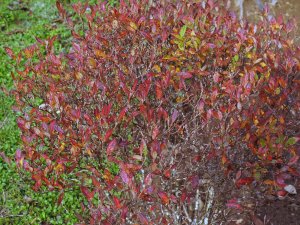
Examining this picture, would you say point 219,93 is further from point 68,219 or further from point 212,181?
point 68,219

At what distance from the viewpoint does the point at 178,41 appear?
297cm

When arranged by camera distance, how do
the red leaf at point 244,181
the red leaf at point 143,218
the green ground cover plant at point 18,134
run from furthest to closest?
the green ground cover plant at point 18,134
the red leaf at point 244,181
the red leaf at point 143,218

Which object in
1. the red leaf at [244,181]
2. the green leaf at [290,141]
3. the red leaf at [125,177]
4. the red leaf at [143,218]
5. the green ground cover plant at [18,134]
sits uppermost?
the green leaf at [290,141]

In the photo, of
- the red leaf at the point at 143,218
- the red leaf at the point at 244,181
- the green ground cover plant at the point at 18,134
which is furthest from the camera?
the green ground cover plant at the point at 18,134

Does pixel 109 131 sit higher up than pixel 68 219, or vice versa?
pixel 109 131

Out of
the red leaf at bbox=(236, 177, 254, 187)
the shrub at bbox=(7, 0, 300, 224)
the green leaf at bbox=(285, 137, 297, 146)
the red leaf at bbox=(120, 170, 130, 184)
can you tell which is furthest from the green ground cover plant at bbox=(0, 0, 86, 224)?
the green leaf at bbox=(285, 137, 297, 146)

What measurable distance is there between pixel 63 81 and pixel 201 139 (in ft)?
3.07

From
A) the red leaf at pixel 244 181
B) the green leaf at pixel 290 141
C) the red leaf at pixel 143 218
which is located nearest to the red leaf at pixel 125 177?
the red leaf at pixel 143 218

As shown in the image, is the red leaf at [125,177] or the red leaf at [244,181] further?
the red leaf at [244,181]

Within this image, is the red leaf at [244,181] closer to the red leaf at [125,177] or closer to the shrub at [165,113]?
the shrub at [165,113]

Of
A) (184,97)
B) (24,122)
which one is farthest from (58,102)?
(184,97)

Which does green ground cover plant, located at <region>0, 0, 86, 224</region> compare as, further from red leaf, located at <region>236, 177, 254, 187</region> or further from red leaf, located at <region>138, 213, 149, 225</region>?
red leaf, located at <region>236, 177, 254, 187</region>

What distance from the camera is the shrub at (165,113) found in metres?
2.39

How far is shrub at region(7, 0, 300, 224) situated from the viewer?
239cm
